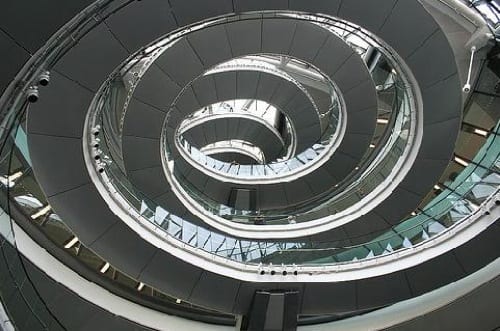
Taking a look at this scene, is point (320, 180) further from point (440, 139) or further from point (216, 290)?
point (216, 290)

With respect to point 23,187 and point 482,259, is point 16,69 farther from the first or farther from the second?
point 482,259

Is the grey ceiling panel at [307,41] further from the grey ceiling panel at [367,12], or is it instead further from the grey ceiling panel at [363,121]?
the grey ceiling panel at [367,12]

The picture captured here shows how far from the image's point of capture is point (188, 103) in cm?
1772

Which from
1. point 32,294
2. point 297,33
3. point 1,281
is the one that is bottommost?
point 1,281

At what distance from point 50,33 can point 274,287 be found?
21.9 ft

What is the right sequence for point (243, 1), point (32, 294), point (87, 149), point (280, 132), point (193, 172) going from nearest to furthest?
point (32, 294)
point (87, 149)
point (243, 1)
point (193, 172)
point (280, 132)

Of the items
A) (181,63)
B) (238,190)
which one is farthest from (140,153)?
(238,190)

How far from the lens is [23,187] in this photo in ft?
23.3

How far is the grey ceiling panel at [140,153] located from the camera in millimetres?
13133

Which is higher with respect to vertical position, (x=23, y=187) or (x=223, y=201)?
(x=223, y=201)

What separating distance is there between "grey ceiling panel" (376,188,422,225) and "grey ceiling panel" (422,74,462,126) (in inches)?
80.8

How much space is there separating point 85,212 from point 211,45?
20.9 ft

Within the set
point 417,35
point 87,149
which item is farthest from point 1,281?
point 417,35

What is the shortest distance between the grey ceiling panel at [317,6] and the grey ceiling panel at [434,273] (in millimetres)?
5343
